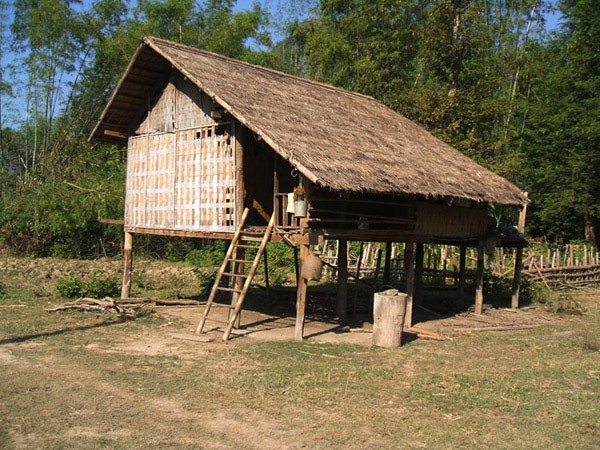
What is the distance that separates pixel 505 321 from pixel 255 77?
24.5ft

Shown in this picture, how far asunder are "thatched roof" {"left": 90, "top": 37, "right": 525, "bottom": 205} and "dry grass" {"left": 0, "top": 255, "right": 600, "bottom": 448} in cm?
278

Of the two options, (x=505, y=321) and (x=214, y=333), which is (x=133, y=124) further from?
(x=505, y=321)

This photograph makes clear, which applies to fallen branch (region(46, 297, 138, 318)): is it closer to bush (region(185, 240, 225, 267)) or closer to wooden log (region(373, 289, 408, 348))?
wooden log (region(373, 289, 408, 348))

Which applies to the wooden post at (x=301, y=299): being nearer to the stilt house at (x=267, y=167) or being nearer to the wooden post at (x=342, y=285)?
the stilt house at (x=267, y=167)

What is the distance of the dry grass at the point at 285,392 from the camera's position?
5645 mm

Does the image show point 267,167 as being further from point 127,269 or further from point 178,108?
point 127,269

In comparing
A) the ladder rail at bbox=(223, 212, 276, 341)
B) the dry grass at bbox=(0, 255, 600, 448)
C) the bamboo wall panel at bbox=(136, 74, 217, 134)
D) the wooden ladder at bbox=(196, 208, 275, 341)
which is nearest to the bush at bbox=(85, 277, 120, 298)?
the dry grass at bbox=(0, 255, 600, 448)

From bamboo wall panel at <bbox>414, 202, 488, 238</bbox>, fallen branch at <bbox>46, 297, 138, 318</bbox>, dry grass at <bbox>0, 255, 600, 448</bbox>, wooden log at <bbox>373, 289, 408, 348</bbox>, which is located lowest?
dry grass at <bbox>0, 255, 600, 448</bbox>

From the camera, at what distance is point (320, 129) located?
437 inches

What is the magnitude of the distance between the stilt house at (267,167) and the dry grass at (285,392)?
72.7 inches

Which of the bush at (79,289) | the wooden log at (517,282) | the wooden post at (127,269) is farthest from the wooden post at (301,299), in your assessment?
the wooden log at (517,282)

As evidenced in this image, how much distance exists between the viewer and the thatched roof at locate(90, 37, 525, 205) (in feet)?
31.1

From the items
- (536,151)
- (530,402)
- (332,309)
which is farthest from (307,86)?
(536,151)

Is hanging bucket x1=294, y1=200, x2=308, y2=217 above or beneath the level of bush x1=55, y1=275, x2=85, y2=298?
above
